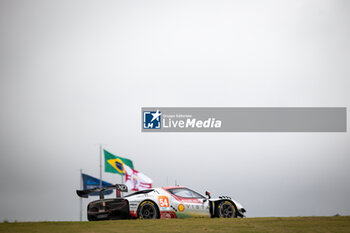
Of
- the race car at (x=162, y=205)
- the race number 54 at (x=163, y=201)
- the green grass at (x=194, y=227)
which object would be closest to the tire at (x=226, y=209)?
the race car at (x=162, y=205)

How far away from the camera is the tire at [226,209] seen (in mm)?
15766

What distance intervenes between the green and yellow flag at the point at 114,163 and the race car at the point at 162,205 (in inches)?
519

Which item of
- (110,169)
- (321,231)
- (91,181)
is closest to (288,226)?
(321,231)

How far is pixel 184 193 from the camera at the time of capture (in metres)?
16.1

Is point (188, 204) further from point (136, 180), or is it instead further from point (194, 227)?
point (136, 180)

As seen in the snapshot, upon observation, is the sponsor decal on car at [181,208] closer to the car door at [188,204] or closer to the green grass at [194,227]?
the car door at [188,204]

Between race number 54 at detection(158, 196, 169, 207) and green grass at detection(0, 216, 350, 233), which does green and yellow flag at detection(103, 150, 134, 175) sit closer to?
race number 54 at detection(158, 196, 169, 207)

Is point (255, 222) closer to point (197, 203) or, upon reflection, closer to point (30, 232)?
point (197, 203)

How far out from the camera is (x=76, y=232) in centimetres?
1102

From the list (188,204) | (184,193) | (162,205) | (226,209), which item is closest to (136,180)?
(184,193)

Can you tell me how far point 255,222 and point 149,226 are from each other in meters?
3.29

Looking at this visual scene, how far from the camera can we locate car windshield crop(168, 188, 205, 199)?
16.0 meters

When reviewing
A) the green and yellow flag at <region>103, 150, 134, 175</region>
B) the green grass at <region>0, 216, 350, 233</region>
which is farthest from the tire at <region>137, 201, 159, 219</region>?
the green and yellow flag at <region>103, 150, 134, 175</region>

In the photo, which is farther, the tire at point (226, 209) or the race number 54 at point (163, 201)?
the tire at point (226, 209)
